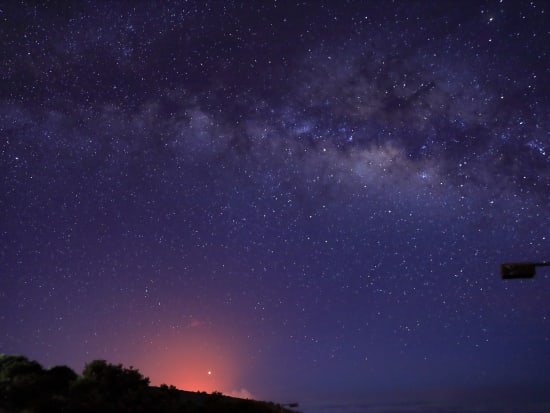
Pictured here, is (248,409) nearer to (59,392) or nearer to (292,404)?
(292,404)

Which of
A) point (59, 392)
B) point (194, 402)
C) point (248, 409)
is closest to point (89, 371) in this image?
point (59, 392)

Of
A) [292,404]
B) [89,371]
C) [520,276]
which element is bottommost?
[292,404]

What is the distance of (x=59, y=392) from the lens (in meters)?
16.5

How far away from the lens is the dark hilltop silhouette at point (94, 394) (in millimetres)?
15086

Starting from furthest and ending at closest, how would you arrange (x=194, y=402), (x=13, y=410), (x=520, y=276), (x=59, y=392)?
(x=194, y=402) < (x=59, y=392) < (x=13, y=410) < (x=520, y=276)

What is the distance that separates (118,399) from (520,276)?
523 inches

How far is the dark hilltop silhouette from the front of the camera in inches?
594

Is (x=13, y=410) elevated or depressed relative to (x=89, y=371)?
depressed

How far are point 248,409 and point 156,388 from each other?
415 cm

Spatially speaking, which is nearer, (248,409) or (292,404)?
(248,409)

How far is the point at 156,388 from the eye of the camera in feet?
61.5

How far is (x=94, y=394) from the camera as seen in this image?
50.5ft

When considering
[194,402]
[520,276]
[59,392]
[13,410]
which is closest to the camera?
[520,276]

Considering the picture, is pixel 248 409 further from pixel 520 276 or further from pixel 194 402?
pixel 520 276
